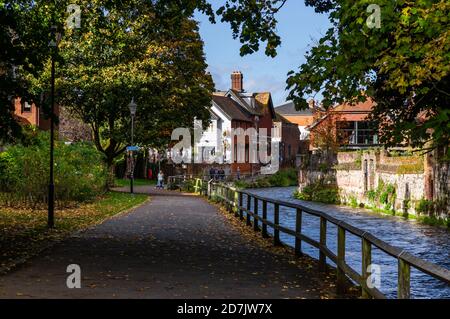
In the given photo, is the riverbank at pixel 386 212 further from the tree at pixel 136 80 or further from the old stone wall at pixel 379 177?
the tree at pixel 136 80

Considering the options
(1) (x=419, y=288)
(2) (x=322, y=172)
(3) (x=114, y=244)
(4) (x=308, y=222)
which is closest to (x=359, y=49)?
(1) (x=419, y=288)

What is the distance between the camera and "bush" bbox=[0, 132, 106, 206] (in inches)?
1025

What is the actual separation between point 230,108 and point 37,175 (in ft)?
182

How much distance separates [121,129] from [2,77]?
28295 millimetres

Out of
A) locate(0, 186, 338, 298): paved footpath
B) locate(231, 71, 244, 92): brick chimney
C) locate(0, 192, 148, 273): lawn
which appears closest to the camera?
locate(0, 186, 338, 298): paved footpath

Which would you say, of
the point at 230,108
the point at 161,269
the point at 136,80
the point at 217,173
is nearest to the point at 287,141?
the point at 230,108

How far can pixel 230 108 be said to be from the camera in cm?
8062

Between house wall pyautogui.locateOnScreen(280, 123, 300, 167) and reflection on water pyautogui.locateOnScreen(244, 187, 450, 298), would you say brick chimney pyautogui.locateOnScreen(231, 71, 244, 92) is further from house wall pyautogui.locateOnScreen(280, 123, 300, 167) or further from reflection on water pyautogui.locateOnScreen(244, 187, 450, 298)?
reflection on water pyautogui.locateOnScreen(244, 187, 450, 298)

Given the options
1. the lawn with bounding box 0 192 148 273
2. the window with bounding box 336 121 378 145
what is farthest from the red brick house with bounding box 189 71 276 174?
the lawn with bounding box 0 192 148 273

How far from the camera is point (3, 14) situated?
44.9 ft

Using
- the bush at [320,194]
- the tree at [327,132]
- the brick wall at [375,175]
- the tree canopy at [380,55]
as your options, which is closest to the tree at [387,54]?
the tree canopy at [380,55]

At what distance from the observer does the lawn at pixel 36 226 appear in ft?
44.9

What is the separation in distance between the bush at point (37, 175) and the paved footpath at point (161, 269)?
27.1ft

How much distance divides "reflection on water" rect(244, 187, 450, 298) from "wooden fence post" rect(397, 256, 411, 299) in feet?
17.3
